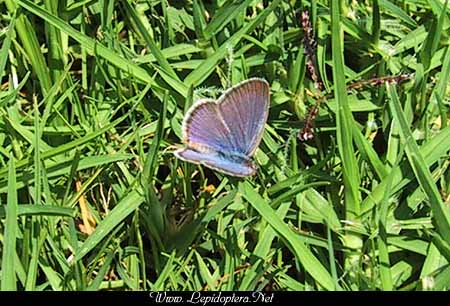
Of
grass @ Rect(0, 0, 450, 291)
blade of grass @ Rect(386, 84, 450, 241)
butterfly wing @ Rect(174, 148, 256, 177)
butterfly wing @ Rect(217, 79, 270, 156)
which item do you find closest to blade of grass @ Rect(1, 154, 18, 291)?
grass @ Rect(0, 0, 450, 291)

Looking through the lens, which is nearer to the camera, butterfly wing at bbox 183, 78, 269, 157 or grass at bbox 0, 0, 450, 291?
butterfly wing at bbox 183, 78, 269, 157

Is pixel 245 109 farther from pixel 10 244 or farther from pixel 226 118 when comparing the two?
pixel 10 244

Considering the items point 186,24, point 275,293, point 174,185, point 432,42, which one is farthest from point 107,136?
point 432,42

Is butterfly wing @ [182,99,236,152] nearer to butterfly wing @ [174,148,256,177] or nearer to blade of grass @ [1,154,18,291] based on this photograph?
butterfly wing @ [174,148,256,177]

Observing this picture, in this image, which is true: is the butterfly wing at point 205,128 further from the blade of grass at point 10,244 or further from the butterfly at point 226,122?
the blade of grass at point 10,244

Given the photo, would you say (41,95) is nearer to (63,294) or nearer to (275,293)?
(63,294)

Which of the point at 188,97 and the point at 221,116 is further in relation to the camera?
the point at 188,97
